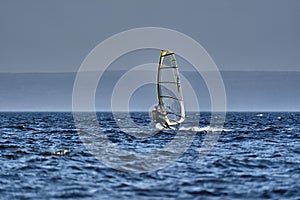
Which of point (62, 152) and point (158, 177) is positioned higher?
point (62, 152)

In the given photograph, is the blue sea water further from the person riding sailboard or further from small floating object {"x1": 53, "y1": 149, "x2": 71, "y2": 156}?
the person riding sailboard

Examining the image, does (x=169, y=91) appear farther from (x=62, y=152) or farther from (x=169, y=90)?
(x=62, y=152)

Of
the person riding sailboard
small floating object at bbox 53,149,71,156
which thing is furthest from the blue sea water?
the person riding sailboard

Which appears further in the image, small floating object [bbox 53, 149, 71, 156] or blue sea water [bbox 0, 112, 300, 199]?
small floating object [bbox 53, 149, 71, 156]

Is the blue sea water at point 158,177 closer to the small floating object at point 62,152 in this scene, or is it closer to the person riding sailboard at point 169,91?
the small floating object at point 62,152

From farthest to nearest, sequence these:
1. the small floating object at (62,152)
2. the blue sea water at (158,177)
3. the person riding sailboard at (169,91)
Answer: the person riding sailboard at (169,91) → the small floating object at (62,152) → the blue sea water at (158,177)

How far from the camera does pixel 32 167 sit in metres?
31.1

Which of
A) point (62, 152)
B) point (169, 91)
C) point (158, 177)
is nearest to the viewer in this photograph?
point (158, 177)

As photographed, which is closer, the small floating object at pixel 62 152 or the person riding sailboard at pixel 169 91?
the small floating object at pixel 62 152

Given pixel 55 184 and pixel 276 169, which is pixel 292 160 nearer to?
pixel 276 169

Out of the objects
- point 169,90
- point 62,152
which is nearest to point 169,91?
point 169,90

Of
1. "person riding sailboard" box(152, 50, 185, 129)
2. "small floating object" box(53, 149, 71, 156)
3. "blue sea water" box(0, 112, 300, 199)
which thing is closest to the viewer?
"blue sea water" box(0, 112, 300, 199)

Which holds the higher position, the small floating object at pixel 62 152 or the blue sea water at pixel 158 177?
the small floating object at pixel 62 152

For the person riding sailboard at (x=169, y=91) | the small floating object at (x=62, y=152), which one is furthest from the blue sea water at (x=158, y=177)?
the person riding sailboard at (x=169, y=91)
